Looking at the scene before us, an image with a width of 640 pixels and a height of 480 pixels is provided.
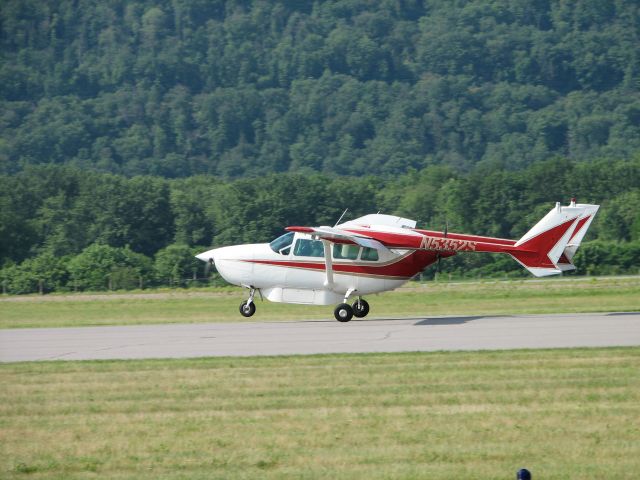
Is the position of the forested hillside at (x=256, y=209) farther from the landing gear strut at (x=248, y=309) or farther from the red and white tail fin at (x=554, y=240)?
the red and white tail fin at (x=554, y=240)

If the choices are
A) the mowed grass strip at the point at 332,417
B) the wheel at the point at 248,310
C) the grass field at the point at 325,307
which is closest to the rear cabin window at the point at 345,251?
the grass field at the point at 325,307

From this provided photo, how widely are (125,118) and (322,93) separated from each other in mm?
32577

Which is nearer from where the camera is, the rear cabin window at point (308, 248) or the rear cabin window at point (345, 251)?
the rear cabin window at point (345, 251)

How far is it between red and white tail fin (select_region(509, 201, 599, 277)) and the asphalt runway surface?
118 centimetres

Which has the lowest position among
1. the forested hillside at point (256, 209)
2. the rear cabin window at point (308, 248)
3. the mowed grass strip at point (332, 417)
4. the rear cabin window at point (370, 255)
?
the mowed grass strip at point (332, 417)

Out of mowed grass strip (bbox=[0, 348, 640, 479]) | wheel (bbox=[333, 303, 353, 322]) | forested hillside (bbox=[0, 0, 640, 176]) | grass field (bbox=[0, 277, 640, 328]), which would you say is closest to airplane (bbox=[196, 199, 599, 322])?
wheel (bbox=[333, 303, 353, 322])

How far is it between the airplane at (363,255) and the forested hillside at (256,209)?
90.2 feet

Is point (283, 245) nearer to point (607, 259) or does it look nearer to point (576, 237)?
point (576, 237)

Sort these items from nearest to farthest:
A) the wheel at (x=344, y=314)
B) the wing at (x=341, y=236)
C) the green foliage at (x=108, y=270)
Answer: the wing at (x=341, y=236) → the wheel at (x=344, y=314) → the green foliage at (x=108, y=270)

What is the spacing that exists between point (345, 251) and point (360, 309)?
1497 millimetres

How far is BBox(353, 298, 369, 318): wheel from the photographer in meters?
26.7

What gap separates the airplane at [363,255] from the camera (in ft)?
81.5

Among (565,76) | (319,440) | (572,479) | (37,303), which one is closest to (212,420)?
(319,440)

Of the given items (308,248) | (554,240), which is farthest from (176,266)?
(554,240)
